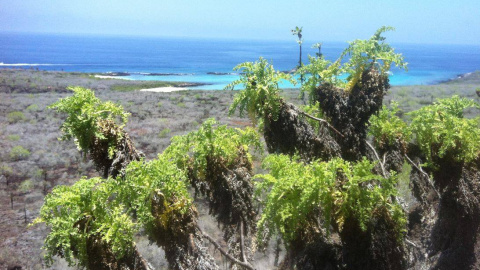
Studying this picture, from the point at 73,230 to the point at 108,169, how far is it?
50.8 inches

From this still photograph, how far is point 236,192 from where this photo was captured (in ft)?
14.9

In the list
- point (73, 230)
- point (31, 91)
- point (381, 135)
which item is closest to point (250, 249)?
point (73, 230)

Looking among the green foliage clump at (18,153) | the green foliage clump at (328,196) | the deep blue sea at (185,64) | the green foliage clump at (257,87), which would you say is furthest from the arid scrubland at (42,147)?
the deep blue sea at (185,64)

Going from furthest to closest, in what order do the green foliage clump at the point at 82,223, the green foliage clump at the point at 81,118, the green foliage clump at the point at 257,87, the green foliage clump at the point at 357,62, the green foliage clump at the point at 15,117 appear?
1. the green foliage clump at the point at 15,117
2. the green foliage clump at the point at 357,62
3. the green foliage clump at the point at 257,87
4. the green foliage clump at the point at 81,118
5. the green foliage clump at the point at 82,223

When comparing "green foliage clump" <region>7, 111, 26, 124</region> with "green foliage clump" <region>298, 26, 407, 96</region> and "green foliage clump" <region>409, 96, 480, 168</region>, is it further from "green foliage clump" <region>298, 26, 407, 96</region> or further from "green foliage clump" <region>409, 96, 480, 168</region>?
"green foliage clump" <region>409, 96, 480, 168</region>

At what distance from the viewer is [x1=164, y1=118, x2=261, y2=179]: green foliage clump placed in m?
4.37

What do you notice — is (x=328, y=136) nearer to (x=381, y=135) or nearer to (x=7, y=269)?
(x=381, y=135)

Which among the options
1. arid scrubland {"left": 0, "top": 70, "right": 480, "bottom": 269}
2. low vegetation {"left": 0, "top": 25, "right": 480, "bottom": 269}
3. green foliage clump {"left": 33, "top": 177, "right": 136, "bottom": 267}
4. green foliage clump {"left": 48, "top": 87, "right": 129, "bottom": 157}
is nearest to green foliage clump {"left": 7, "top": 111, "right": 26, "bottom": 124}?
arid scrubland {"left": 0, "top": 70, "right": 480, "bottom": 269}

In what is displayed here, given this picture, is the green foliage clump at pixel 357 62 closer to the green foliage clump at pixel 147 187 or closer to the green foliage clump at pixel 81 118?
the green foliage clump at pixel 147 187

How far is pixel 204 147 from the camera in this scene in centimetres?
437

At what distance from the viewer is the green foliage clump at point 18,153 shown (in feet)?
47.9

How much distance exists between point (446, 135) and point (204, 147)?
3.68 metres

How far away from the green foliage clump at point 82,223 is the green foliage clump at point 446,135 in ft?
15.0

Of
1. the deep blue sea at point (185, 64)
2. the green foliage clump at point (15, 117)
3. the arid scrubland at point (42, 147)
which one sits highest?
the deep blue sea at point (185, 64)
